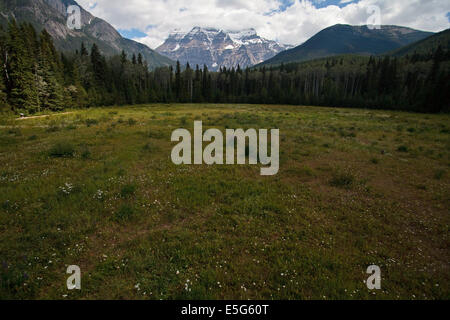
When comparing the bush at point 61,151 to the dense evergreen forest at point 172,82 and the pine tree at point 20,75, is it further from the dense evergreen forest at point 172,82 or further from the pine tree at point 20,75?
the pine tree at point 20,75

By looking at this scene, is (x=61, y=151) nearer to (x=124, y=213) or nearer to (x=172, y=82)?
(x=124, y=213)

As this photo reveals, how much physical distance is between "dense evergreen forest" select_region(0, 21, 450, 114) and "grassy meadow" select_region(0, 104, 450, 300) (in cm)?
4627

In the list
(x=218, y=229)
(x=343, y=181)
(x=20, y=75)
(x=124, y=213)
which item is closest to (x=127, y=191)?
(x=124, y=213)

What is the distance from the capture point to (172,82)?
103m

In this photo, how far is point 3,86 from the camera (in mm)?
37812

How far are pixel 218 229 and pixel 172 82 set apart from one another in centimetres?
10872

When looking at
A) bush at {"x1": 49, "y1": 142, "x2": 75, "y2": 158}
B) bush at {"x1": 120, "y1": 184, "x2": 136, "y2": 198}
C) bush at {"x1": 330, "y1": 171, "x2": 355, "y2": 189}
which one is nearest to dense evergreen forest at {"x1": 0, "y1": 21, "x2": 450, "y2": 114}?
bush at {"x1": 49, "y1": 142, "x2": 75, "y2": 158}

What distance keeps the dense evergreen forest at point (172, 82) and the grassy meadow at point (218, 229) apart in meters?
46.3

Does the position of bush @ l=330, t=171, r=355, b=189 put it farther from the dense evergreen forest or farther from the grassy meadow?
the dense evergreen forest

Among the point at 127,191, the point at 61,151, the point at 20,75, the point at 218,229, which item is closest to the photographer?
the point at 218,229

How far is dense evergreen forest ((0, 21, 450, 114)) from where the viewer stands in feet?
141
